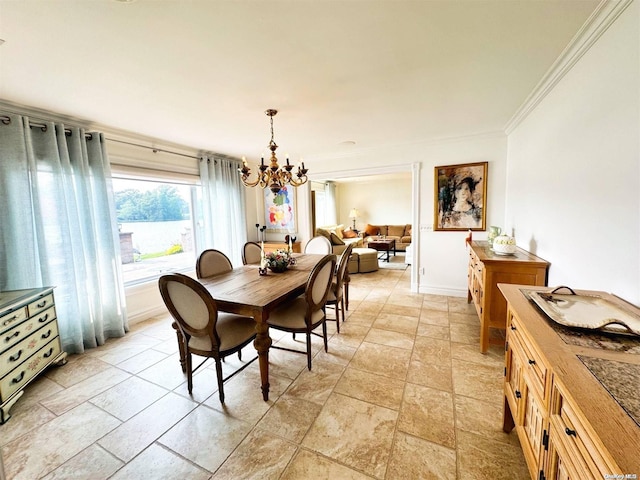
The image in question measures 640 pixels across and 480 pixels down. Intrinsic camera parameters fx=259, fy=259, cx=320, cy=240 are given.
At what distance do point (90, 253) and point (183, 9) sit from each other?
103 inches

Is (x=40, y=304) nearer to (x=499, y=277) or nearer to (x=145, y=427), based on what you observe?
(x=145, y=427)

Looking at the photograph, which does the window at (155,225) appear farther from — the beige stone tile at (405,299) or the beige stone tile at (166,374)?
the beige stone tile at (405,299)

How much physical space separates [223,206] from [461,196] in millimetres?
3748

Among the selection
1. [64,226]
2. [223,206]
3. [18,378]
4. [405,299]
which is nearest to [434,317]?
[405,299]

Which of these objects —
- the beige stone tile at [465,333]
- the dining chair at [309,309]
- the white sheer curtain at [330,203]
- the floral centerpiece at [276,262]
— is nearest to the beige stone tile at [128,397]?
the dining chair at [309,309]

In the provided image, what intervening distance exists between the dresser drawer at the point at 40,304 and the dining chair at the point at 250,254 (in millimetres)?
1803

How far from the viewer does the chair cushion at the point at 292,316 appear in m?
2.17

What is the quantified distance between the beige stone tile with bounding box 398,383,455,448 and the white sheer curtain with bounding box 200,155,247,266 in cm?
354

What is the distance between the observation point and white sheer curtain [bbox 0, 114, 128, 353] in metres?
2.23

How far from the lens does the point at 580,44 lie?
5.24ft

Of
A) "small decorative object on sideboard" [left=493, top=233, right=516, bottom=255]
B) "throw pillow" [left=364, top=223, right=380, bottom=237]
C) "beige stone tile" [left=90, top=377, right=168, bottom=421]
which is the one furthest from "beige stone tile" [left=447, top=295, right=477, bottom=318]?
"throw pillow" [left=364, top=223, right=380, bottom=237]

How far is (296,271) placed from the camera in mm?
2746

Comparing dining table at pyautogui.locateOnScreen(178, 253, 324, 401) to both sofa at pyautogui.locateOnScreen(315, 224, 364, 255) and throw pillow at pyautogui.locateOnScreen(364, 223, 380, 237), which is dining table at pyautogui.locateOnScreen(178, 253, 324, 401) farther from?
throw pillow at pyautogui.locateOnScreen(364, 223, 380, 237)

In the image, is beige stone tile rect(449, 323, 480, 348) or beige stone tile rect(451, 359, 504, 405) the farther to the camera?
beige stone tile rect(449, 323, 480, 348)
